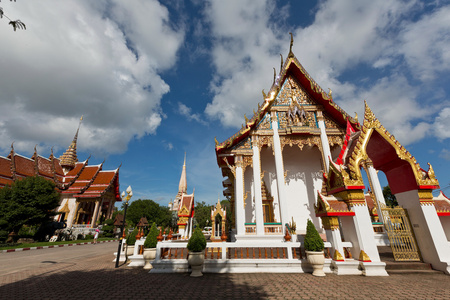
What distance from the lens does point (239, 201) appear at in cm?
949

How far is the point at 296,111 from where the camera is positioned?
10953 mm

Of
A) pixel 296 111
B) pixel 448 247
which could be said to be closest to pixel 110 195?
pixel 296 111

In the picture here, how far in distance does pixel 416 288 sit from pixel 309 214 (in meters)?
7.26

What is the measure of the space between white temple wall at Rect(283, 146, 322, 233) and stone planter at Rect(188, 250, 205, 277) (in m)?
6.96

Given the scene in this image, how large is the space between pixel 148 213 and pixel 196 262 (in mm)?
40197

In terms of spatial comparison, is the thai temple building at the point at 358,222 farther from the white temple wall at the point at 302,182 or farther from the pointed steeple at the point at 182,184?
the pointed steeple at the point at 182,184

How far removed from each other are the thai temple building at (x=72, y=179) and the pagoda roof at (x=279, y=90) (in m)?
22.1

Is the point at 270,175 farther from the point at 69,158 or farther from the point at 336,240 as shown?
the point at 69,158

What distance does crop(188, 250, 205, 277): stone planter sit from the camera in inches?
210

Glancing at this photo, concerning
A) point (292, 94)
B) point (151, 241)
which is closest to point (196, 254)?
point (151, 241)

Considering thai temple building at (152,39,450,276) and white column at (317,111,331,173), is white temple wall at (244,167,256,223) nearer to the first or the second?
thai temple building at (152,39,450,276)

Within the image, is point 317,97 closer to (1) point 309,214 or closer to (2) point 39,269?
(1) point 309,214

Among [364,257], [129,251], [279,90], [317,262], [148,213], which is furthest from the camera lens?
[148,213]

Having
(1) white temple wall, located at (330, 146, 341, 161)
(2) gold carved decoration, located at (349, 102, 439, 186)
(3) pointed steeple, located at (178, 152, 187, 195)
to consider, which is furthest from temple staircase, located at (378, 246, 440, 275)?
(3) pointed steeple, located at (178, 152, 187, 195)
